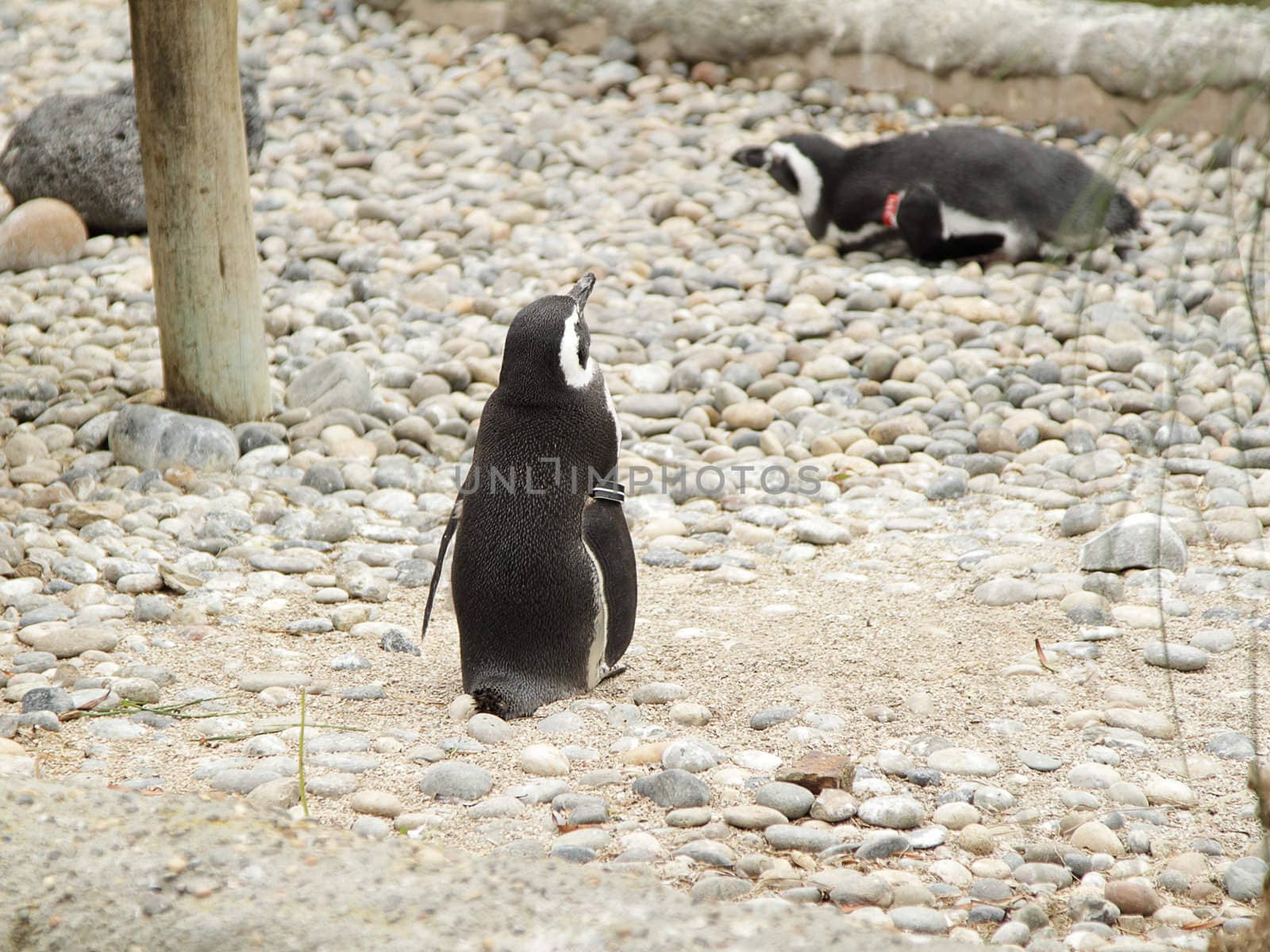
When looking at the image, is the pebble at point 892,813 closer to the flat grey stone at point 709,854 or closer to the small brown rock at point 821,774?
the small brown rock at point 821,774

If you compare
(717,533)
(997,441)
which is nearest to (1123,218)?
(997,441)

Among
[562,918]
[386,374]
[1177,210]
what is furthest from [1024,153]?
[562,918]

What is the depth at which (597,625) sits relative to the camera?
283 centimetres

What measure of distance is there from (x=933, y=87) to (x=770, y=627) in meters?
5.10

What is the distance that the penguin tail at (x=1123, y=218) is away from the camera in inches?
219

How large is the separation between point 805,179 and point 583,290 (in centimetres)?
302

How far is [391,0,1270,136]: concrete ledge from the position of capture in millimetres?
7008

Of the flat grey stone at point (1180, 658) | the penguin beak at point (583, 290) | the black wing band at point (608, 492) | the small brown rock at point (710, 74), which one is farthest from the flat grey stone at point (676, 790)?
the small brown rock at point (710, 74)

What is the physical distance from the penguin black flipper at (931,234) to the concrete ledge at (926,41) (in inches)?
61.2

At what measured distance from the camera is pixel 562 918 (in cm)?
157

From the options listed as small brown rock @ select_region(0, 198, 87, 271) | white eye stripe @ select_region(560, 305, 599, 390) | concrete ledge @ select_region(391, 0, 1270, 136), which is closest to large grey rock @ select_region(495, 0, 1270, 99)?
concrete ledge @ select_region(391, 0, 1270, 136)

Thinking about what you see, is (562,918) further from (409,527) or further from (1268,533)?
(1268,533)

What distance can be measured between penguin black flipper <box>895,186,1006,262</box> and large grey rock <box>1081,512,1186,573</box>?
8.07 ft

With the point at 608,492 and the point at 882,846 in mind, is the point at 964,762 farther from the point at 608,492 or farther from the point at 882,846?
the point at 608,492
